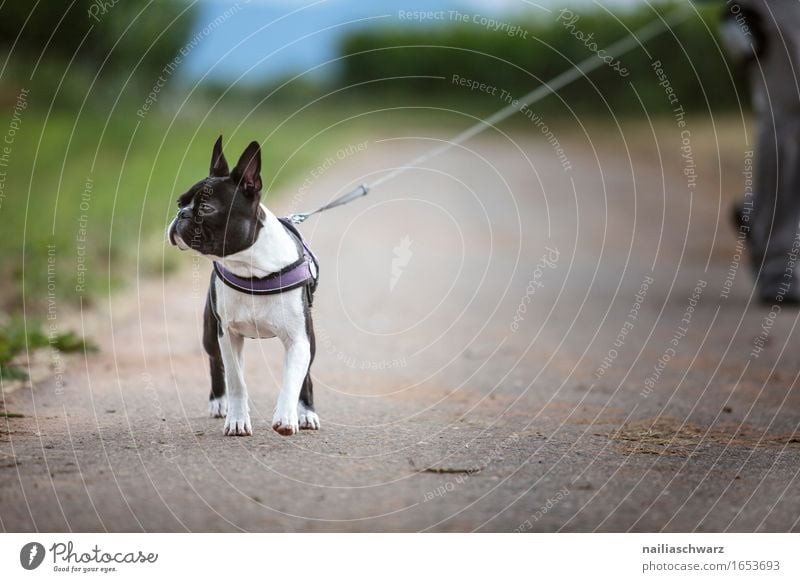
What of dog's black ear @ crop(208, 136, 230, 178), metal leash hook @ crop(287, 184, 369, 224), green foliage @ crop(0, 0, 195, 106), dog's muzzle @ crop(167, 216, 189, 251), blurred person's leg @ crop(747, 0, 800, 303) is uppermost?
green foliage @ crop(0, 0, 195, 106)

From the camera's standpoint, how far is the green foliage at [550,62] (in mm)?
24328

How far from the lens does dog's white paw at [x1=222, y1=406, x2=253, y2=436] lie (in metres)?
4.21

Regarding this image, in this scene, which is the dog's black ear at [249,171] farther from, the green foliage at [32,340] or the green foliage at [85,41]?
the green foliage at [85,41]

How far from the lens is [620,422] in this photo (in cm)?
506

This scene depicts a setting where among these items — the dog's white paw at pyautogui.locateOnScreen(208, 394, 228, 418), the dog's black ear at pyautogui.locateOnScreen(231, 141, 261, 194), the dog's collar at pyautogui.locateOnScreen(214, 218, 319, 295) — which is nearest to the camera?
the dog's black ear at pyautogui.locateOnScreen(231, 141, 261, 194)

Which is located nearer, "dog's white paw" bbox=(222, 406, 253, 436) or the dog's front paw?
the dog's front paw

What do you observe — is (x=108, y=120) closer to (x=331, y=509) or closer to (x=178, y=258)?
(x=178, y=258)

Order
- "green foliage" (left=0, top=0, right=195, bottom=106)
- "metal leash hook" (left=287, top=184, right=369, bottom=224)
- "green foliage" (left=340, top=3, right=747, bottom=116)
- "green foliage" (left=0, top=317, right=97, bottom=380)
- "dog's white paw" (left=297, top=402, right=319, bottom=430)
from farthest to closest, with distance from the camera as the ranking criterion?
"green foliage" (left=340, top=3, right=747, bottom=116) < "green foliage" (left=0, top=0, right=195, bottom=106) < "green foliage" (left=0, top=317, right=97, bottom=380) < "metal leash hook" (left=287, top=184, right=369, bottom=224) < "dog's white paw" (left=297, top=402, right=319, bottom=430)

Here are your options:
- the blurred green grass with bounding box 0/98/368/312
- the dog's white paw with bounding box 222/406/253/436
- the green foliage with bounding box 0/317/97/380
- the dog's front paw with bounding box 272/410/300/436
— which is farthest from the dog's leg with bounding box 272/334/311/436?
the blurred green grass with bounding box 0/98/368/312

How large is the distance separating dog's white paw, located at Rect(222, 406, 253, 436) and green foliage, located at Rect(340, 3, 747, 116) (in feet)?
62.5

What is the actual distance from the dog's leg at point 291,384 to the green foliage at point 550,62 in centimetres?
1914

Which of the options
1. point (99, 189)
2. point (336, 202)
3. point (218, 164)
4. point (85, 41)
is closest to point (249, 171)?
point (218, 164)

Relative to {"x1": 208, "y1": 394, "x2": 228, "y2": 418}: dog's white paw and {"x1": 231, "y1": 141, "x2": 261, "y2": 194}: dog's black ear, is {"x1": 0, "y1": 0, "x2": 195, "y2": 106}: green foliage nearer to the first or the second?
{"x1": 208, "y1": 394, "x2": 228, "y2": 418}: dog's white paw

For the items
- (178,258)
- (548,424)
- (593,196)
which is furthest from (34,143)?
(548,424)
